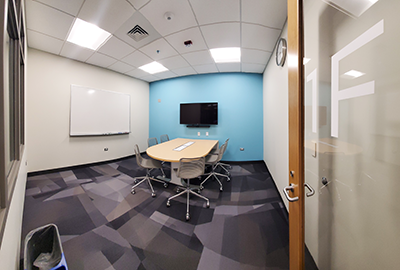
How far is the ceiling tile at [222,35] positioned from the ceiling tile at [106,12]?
3.49ft

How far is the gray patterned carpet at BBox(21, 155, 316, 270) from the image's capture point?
117 cm

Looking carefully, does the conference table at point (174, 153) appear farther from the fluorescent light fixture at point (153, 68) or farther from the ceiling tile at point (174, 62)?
the fluorescent light fixture at point (153, 68)

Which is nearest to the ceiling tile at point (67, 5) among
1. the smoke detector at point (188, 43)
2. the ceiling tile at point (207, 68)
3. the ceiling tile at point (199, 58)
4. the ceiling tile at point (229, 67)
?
the smoke detector at point (188, 43)

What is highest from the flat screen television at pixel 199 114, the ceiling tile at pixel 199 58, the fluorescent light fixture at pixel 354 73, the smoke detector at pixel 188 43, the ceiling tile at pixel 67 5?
the ceiling tile at pixel 199 58

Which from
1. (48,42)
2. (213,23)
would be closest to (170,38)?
(213,23)

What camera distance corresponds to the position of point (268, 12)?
1.66 metres

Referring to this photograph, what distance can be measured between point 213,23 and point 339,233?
2565 millimetres

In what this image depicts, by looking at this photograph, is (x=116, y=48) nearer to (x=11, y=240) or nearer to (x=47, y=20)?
(x=47, y=20)

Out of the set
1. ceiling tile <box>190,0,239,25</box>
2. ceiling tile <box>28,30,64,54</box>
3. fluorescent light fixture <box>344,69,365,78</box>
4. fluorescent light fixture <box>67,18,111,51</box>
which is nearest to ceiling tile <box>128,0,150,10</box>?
ceiling tile <box>190,0,239,25</box>

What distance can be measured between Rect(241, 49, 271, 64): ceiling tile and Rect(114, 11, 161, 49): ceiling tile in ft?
5.64

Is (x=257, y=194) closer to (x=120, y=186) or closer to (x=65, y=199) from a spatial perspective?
(x=120, y=186)

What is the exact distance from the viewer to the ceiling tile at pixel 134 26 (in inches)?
73.5

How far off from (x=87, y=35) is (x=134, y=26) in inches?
40.2

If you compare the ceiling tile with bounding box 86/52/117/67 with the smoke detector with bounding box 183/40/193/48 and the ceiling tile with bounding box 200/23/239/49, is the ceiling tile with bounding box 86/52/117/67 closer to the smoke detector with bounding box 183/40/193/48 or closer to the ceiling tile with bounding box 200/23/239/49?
the smoke detector with bounding box 183/40/193/48
